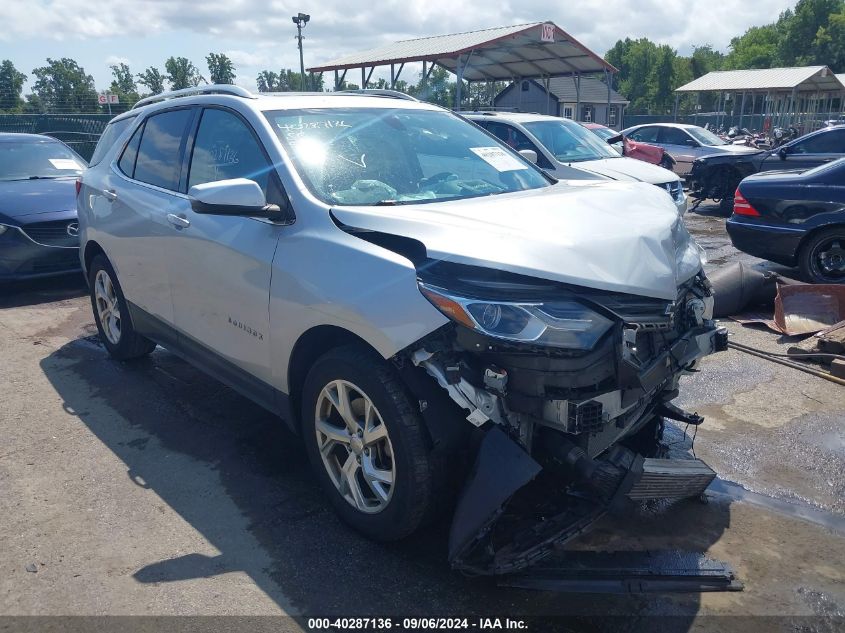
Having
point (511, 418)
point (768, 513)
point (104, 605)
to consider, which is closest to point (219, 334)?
point (104, 605)

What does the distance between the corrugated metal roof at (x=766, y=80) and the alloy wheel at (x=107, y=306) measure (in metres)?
35.8

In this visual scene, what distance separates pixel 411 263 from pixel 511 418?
2.37 feet

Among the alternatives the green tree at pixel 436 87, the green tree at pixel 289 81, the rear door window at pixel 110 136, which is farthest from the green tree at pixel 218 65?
the rear door window at pixel 110 136

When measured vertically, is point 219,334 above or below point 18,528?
above

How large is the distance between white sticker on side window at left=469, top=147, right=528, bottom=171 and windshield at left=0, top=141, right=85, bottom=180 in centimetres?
662

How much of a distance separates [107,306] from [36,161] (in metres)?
4.67

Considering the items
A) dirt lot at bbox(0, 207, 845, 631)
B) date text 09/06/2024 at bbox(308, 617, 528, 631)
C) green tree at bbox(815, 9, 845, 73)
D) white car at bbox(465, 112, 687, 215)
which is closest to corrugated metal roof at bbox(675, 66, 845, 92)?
white car at bbox(465, 112, 687, 215)

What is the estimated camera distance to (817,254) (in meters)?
7.27

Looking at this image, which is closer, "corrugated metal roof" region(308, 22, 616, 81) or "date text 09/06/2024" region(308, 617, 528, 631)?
"date text 09/06/2024" region(308, 617, 528, 631)

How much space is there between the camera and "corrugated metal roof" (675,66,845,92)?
34.4m

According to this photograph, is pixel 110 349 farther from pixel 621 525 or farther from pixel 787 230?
pixel 787 230

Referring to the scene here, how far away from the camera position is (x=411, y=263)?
9.00ft

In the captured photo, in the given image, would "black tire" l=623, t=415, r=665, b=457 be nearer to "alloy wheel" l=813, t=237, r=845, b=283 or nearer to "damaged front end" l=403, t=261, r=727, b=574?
"damaged front end" l=403, t=261, r=727, b=574

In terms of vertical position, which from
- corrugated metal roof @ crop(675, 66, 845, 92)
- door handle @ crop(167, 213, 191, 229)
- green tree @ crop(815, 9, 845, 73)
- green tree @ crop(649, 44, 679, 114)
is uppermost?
green tree @ crop(815, 9, 845, 73)
